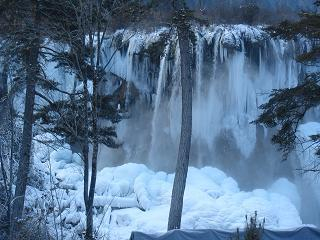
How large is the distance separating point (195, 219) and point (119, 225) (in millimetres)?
2560

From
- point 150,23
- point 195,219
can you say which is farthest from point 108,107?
point 195,219

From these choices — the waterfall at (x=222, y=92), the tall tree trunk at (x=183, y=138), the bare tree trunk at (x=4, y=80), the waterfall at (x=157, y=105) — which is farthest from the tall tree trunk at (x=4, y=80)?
the waterfall at (x=157, y=105)

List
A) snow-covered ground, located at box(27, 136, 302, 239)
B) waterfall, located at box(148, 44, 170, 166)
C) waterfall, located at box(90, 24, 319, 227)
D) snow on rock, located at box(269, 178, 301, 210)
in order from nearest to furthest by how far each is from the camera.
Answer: snow-covered ground, located at box(27, 136, 302, 239), snow on rock, located at box(269, 178, 301, 210), waterfall, located at box(90, 24, 319, 227), waterfall, located at box(148, 44, 170, 166)

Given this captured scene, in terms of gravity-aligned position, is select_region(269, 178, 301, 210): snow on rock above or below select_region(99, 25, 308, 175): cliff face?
below

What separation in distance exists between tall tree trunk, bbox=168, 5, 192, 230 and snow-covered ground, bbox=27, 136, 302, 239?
4.07 m

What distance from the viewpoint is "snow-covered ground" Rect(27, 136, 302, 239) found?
17.6m

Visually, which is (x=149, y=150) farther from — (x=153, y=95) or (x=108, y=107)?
(x=108, y=107)

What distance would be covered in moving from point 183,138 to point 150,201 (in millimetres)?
6641

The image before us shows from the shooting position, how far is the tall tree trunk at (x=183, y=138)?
507 inches

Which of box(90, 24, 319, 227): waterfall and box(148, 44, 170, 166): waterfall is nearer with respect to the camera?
box(90, 24, 319, 227): waterfall

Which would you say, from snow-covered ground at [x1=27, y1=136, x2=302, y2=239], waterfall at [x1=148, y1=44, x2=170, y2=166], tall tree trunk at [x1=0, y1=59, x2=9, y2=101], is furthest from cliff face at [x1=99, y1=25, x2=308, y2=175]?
tall tree trunk at [x1=0, y1=59, x2=9, y2=101]

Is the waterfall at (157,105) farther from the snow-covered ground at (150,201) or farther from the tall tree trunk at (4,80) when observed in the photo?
the tall tree trunk at (4,80)

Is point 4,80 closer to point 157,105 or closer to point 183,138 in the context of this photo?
point 183,138

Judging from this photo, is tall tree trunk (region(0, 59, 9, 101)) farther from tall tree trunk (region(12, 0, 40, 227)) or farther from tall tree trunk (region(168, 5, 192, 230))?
tall tree trunk (region(168, 5, 192, 230))
